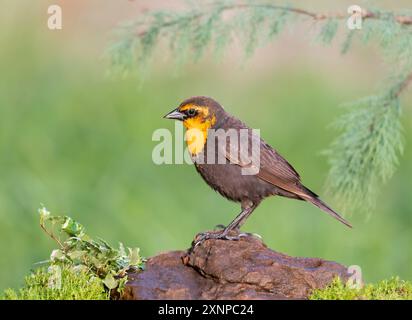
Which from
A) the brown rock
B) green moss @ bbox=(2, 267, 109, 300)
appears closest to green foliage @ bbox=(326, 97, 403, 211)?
the brown rock

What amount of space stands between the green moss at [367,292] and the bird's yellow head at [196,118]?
4.47 feet

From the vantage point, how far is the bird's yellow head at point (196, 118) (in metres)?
5.58

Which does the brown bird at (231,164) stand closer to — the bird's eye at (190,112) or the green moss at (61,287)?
the bird's eye at (190,112)

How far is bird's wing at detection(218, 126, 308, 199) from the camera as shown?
5582mm

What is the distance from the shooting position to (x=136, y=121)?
9.23 m

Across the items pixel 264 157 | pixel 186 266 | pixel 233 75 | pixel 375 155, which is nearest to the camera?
pixel 186 266

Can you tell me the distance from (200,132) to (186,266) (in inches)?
39.1

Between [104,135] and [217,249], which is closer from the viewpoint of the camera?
[217,249]

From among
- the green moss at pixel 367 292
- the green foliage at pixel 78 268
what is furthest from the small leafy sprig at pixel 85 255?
the green moss at pixel 367 292

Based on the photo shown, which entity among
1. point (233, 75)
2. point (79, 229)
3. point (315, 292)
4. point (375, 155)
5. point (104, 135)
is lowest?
point (315, 292)

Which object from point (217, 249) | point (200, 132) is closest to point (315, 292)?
point (217, 249)

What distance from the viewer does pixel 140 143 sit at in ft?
29.4

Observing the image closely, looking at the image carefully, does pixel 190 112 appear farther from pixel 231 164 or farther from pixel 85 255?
pixel 85 255

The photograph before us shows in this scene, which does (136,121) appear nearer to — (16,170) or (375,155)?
(16,170)
